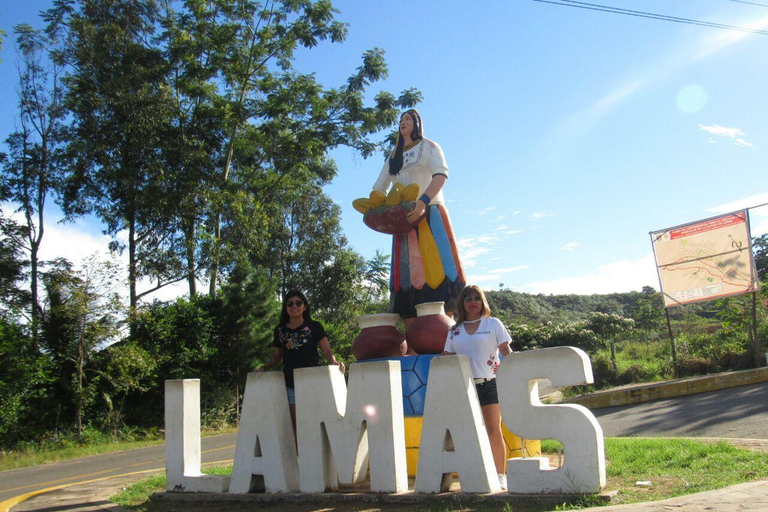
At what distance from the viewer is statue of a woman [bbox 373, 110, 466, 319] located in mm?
5961

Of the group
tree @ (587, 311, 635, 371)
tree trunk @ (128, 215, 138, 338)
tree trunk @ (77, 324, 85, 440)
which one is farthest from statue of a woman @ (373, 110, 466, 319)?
tree @ (587, 311, 635, 371)

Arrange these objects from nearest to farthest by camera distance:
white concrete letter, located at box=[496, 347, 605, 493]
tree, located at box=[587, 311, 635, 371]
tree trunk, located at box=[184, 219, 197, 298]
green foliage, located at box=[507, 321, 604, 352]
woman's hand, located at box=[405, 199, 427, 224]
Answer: white concrete letter, located at box=[496, 347, 605, 493] < woman's hand, located at box=[405, 199, 427, 224] < tree trunk, located at box=[184, 219, 197, 298] < green foliage, located at box=[507, 321, 604, 352] < tree, located at box=[587, 311, 635, 371]

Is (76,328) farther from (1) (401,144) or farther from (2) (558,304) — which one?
(2) (558,304)

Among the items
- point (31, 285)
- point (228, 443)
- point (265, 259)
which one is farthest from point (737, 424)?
point (265, 259)

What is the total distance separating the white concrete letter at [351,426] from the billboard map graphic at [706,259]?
10.1 m

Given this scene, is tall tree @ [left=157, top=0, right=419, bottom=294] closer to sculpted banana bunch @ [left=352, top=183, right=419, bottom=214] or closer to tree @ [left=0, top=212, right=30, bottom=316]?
tree @ [left=0, top=212, right=30, bottom=316]

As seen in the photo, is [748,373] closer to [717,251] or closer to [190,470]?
[717,251]

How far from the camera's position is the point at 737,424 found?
729cm

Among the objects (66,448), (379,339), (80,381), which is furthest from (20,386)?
(379,339)

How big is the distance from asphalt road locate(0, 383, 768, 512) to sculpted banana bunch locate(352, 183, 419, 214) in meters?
4.28

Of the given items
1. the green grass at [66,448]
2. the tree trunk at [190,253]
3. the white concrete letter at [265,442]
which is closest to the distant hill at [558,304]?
the tree trunk at [190,253]

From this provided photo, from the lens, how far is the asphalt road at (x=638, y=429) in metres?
7.15

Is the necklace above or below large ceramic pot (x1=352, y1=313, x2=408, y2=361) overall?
above

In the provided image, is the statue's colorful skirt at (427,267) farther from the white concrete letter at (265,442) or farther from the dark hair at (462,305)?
the white concrete letter at (265,442)
